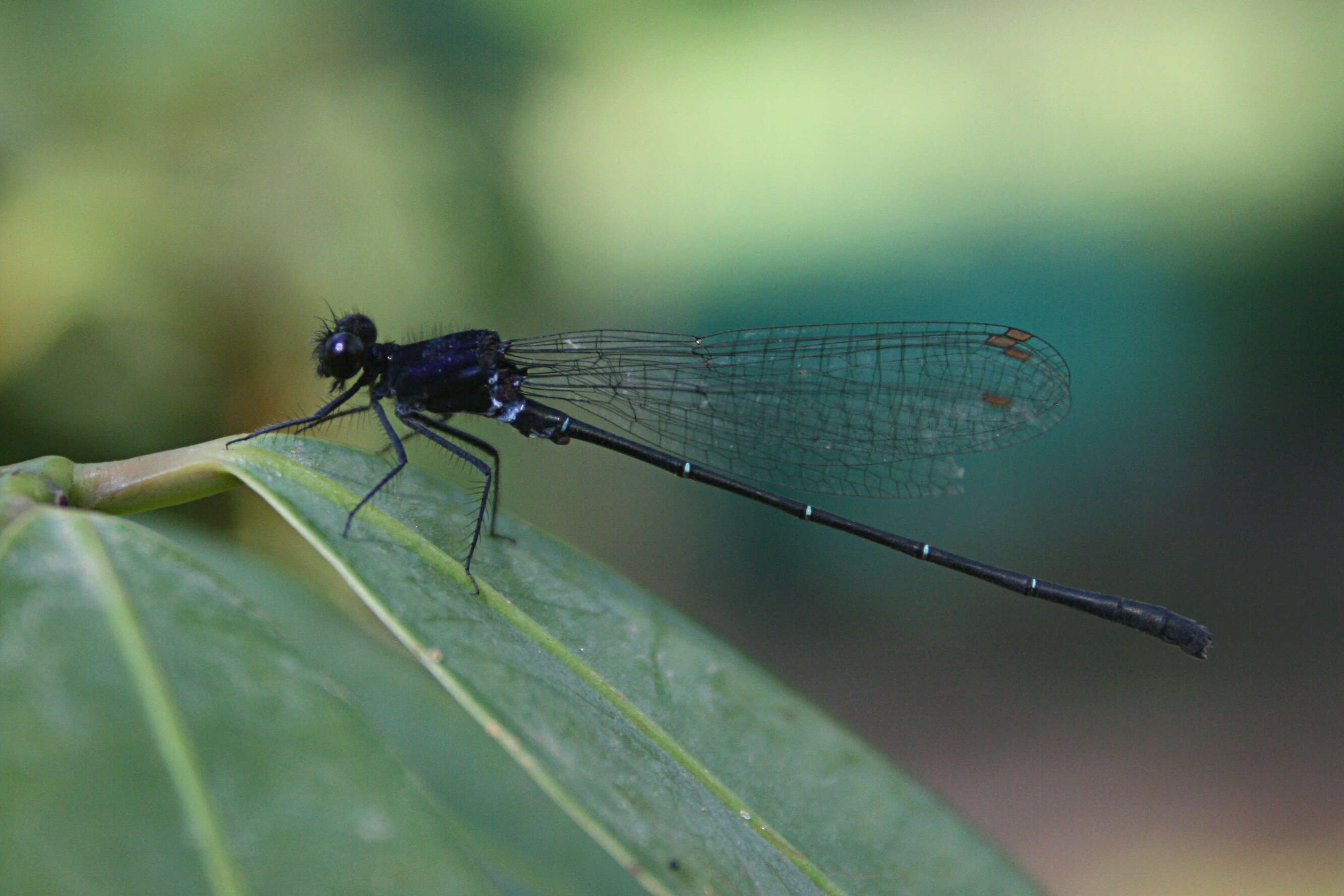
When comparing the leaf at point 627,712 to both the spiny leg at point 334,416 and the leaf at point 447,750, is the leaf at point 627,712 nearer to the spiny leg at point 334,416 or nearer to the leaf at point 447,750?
the spiny leg at point 334,416

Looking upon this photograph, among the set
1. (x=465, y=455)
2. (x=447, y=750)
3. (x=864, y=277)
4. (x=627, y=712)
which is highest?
(x=864, y=277)

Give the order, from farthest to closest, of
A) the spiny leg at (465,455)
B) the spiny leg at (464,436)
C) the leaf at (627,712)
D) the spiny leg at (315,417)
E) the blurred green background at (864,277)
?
the blurred green background at (864,277), the spiny leg at (464,436), the spiny leg at (465,455), the spiny leg at (315,417), the leaf at (627,712)

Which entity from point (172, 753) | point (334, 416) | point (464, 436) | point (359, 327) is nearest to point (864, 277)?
point (464, 436)

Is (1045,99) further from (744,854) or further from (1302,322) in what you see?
(744,854)

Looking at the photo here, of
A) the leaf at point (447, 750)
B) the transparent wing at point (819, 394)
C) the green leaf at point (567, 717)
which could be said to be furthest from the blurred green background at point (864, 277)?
the green leaf at point (567, 717)

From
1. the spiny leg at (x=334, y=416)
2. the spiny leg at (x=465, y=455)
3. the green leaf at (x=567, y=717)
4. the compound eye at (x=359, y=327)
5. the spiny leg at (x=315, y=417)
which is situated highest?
the compound eye at (x=359, y=327)

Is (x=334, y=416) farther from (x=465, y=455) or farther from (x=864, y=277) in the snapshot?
(x=864, y=277)
